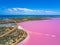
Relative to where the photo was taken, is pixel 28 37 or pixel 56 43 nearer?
pixel 56 43

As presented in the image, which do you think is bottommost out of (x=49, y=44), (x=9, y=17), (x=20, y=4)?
(x=49, y=44)

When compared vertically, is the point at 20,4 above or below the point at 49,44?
above

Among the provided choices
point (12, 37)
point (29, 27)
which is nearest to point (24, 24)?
point (29, 27)

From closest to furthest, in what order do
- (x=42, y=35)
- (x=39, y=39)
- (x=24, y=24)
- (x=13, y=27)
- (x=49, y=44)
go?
(x=49, y=44) < (x=39, y=39) < (x=42, y=35) < (x=13, y=27) < (x=24, y=24)

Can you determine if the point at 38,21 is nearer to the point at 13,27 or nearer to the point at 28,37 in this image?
the point at 13,27

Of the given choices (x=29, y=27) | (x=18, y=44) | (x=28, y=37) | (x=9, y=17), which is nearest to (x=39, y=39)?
(x=28, y=37)

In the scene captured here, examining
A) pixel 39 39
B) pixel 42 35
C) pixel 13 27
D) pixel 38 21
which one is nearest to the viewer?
pixel 39 39
